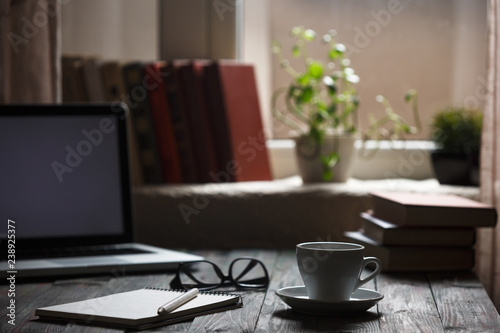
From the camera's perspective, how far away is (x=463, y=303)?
107 centimetres

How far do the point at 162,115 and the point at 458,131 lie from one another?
761 mm

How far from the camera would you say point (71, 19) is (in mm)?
2094

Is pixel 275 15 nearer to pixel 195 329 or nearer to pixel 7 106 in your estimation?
pixel 7 106

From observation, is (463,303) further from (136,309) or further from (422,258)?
(136,309)

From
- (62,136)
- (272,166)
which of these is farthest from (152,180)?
(62,136)

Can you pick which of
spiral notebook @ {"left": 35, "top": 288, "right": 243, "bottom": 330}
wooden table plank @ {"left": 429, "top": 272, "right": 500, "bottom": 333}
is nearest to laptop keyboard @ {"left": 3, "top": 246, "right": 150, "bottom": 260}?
spiral notebook @ {"left": 35, "top": 288, "right": 243, "bottom": 330}

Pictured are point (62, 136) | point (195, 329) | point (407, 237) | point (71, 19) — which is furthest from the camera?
point (71, 19)

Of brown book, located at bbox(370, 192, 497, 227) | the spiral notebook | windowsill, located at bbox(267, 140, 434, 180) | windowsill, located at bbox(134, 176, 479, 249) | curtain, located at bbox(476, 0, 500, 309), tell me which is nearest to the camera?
the spiral notebook

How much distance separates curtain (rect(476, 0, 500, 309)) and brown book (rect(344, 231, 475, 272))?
0.93ft

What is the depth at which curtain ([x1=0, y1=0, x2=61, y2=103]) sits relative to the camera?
168 centimetres

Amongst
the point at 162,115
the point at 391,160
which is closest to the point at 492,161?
the point at 391,160

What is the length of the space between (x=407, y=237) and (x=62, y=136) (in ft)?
2.27

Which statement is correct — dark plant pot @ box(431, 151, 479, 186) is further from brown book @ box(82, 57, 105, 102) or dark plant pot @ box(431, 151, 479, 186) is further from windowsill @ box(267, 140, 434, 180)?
brown book @ box(82, 57, 105, 102)

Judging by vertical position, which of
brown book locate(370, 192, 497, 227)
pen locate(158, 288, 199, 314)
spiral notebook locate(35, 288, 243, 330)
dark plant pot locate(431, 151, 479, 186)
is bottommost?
spiral notebook locate(35, 288, 243, 330)
